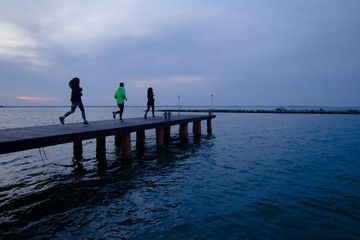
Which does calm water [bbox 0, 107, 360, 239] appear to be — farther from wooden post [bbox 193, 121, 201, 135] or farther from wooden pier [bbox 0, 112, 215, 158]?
wooden post [bbox 193, 121, 201, 135]

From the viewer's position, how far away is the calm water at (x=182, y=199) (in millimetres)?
4902

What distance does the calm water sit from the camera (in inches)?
193

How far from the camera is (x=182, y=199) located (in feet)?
21.5

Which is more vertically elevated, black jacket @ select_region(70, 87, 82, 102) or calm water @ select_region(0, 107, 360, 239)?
black jacket @ select_region(70, 87, 82, 102)

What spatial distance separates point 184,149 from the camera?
48.1 feet

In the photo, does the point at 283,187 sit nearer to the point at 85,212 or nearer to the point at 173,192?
the point at 173,192

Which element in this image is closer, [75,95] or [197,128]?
[75,95]

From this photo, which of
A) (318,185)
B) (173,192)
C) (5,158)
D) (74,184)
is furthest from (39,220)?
(5,158)

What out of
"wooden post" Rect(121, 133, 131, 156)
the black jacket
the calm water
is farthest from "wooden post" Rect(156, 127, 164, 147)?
the black jacket

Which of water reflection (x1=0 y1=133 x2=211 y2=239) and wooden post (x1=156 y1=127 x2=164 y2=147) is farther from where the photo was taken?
wooden post (x1=156 y1=127 x2=164 y2=147)

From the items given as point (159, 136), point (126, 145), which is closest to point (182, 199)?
point (126, 145)

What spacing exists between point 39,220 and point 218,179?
5724 mm

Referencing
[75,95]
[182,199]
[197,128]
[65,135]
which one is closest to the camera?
[182,199]

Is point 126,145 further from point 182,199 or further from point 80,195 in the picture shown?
point 182,199
